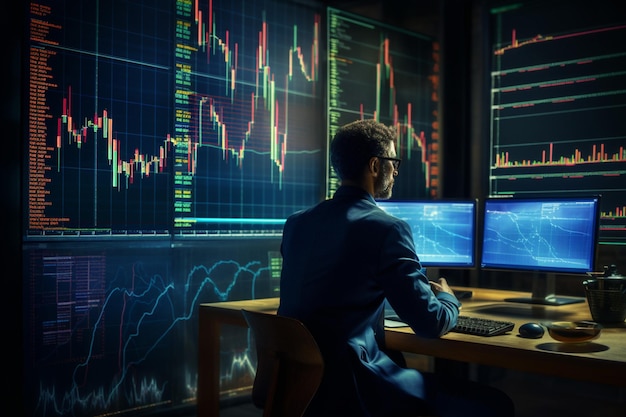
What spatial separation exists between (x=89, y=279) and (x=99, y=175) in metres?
0.46

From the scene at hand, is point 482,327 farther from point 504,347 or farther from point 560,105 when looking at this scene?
point 560,105

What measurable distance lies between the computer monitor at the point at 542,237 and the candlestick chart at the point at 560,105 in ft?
3.07

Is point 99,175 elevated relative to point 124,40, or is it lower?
lower

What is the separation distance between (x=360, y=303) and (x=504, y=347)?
18.5 inches

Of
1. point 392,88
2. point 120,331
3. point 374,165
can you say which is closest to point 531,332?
point 374,165

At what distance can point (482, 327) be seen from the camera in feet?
7.46

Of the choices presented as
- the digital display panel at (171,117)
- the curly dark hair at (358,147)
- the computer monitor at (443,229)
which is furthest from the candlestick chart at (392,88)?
the curly dark hair at (358,147)

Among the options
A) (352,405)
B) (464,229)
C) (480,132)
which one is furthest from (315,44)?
(352,405)

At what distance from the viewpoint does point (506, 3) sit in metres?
4.17

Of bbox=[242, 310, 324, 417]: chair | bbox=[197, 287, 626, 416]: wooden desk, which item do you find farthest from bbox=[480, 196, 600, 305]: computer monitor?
bbox=[242, 310, 324, 417]: chair

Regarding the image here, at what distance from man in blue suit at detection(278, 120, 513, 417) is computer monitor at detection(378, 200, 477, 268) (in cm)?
117

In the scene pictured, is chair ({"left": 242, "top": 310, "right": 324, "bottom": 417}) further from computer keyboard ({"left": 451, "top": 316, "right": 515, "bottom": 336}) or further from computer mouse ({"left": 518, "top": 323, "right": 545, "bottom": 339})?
computer mouse ({"left": 518, "top": 323, "right": 545, "bottom": 339})

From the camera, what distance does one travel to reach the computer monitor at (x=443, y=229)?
3219 millimetres

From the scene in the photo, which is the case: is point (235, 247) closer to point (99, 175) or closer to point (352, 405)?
point (99, 175)
